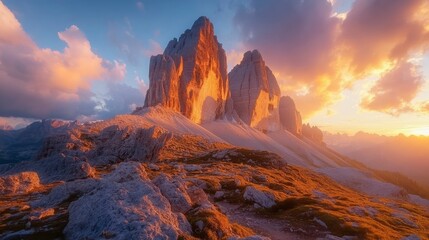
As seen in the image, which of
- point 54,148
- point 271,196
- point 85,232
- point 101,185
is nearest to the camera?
point 85,232

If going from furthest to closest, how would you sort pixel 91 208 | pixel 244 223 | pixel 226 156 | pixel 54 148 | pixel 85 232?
pixel 226 156
pixel 54 148
pixel 244 223
pixel 91 208
pixel 85 232

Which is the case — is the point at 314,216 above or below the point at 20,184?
above

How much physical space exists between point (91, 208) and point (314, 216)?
22778 millimetres

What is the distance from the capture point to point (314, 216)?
3044 centimetres

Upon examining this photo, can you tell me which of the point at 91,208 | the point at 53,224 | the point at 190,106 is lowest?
the point at 53,224

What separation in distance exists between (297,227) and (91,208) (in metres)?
19.1

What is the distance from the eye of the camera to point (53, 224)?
18.8 meters

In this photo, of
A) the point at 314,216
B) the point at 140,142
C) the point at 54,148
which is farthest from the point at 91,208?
the point at 54,148

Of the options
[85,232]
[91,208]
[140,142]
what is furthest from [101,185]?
[140,142]

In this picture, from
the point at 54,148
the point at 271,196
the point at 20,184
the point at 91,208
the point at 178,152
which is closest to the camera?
the point at 91,208

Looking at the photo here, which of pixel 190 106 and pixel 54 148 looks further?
Answer: pixel 190 106

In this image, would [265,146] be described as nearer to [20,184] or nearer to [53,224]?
[20,184]

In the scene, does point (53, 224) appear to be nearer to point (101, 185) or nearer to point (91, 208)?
point (91, 208)

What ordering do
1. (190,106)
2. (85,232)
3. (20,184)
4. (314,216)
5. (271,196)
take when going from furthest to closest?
1. (190,106)
2. (20,184)
3. (271,196)
4. (314,216)
5. (85,232)
